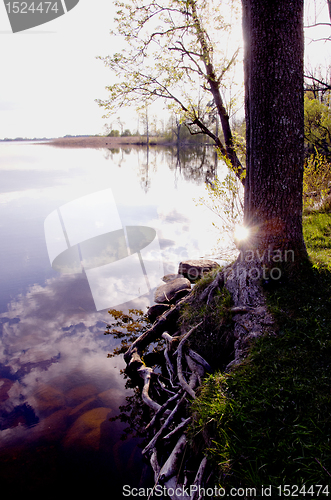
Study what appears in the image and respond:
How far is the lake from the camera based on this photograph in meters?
3.95

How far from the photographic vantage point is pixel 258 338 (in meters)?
3.88

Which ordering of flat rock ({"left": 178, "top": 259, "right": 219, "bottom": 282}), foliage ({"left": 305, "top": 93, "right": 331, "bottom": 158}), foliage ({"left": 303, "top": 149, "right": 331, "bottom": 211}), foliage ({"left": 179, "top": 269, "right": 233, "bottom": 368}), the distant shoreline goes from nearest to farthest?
foliage ({"left": 179, "top": 269, "right": 233, "bottom": 368})
flat rock ({"left": 178, "top": 259, "right": 219, "bottom": 282})
foliage ({"left": 303, "top": 149, "right": 331, "bottom": 211})
foliage ({"left": 305, "top": 93, "right": 331, "bottom": 158})
the distant shoreline

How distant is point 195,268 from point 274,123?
5427 mm

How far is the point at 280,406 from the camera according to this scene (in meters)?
2.85

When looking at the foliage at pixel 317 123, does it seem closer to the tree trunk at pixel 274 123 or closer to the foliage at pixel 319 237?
the foliage at pixel 319 237

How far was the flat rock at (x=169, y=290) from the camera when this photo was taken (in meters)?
7.47

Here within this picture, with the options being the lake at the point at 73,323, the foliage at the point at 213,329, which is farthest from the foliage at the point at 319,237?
the lake at the point at 73,323

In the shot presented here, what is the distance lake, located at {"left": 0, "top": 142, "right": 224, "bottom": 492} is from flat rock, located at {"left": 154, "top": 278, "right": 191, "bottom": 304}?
46cm

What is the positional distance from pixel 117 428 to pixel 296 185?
15.5ft

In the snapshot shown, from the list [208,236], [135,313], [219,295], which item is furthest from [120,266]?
[219,295]

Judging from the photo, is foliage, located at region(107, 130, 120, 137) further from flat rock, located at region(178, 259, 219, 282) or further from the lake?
flat rock, located at region(178, 259, 219, 282)

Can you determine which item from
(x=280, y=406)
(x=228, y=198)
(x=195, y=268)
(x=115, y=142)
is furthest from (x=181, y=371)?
(x=115, y=142)

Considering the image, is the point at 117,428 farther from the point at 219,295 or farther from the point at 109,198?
the point at 109,198

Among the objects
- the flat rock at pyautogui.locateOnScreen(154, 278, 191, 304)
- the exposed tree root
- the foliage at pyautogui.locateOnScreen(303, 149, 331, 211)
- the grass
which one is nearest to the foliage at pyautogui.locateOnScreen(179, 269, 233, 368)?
the exposed tree root
